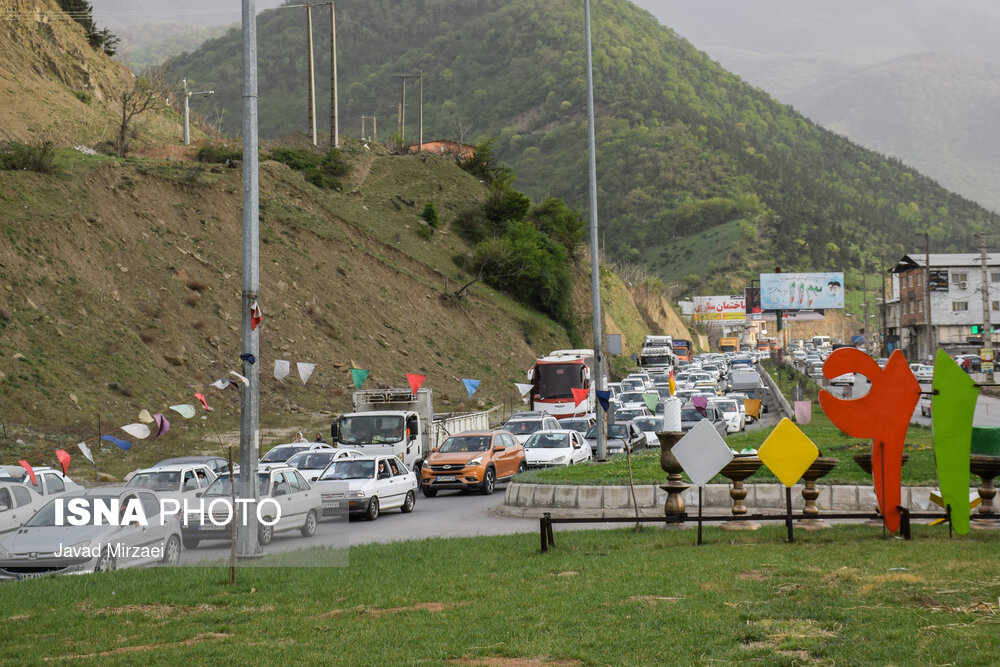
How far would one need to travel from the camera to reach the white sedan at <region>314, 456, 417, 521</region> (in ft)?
71.3

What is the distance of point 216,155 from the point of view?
194 ft

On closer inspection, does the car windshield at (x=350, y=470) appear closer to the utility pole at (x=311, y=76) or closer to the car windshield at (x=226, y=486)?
the car windshield at (x=226, y=486)

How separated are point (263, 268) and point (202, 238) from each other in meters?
3.30

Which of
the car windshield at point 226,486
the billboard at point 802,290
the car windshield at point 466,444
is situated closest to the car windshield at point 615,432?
the car windshield at point 466,444

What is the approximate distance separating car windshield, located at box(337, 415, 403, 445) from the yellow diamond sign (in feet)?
50.2

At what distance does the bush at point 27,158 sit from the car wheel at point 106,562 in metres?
33.3

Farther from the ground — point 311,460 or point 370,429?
point 370,429

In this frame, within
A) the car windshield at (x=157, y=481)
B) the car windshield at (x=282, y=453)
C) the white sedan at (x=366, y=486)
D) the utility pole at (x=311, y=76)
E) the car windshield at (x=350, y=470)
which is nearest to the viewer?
the car windshield at (x=157, y=481)

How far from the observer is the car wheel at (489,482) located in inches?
1038

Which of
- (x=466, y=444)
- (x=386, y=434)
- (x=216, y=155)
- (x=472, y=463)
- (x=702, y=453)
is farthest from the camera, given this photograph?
(x=216, y=155)

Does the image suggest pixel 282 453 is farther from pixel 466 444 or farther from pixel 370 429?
pixel 466 444

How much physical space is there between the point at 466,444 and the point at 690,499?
388 inches

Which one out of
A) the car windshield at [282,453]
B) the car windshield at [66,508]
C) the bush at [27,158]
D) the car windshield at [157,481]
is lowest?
the car windshield at [282,453]

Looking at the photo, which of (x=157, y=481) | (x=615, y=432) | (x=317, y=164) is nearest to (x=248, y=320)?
(x=157, y=481)
